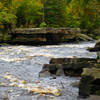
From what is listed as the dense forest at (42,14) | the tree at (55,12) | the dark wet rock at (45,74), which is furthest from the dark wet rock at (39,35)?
the dark wet rock at (45,74)

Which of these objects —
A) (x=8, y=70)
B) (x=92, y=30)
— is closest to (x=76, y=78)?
(x=8, y=70)

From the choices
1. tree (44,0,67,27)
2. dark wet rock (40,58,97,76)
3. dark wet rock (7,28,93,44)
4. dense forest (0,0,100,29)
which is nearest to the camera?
dark wet rock (40,58,97,76)

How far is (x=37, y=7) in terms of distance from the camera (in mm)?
27297

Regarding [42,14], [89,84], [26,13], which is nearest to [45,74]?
[89,84]

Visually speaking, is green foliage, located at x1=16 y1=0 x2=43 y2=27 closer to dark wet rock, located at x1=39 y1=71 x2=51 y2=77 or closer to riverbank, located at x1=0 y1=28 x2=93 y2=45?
riverbank, located at x1=0 y1=28 x2=93 y2=45

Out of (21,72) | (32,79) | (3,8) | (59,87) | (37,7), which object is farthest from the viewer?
(37,7)

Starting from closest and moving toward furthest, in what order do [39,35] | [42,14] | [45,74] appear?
[45,74] → [39,35] → [42,14]

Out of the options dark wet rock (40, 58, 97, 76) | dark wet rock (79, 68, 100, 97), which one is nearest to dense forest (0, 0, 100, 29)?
dark wet rock (40, 58, 97, 76)

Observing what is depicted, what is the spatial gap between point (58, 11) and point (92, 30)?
10.8 meters

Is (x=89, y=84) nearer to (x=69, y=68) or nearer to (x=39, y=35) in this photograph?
(x=69, y=68)

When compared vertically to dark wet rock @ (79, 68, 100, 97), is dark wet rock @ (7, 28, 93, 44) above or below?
below

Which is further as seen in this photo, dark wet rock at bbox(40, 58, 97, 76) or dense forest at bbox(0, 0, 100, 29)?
dense forest at bbox(0, 0, 100, 29)

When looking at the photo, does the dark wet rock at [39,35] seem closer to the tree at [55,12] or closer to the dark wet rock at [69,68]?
the tree at [55,12]

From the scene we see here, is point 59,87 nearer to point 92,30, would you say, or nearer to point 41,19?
point 41,19
